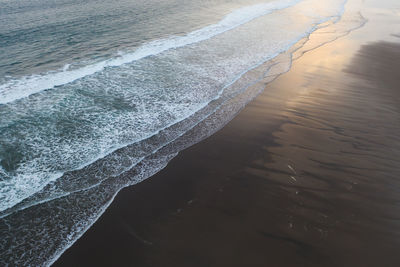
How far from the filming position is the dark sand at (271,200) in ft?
11.3

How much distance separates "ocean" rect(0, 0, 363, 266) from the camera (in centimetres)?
425

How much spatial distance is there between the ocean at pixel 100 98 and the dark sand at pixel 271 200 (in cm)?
51

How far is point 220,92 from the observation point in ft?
27.0

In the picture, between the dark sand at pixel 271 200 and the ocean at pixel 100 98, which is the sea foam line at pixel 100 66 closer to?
the ocean at pixel 100 98

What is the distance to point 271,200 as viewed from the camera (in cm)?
427

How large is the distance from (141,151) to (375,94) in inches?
283

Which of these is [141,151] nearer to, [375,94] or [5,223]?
[5,223]

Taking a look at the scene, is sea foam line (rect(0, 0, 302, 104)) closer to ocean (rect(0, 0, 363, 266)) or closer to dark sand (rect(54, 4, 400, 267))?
ocean (rect(0, 0, 363, 266))

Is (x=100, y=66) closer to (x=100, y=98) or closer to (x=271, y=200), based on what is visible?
(x=100, y=98)

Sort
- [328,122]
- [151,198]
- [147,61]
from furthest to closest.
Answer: [147,61]
[328,122]
[151,198]

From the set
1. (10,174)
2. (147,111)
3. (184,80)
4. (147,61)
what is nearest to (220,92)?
(184,80)

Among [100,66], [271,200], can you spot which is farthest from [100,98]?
[271,200]

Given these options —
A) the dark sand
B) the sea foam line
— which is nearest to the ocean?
the sea foam line

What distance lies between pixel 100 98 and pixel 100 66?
311 cm
